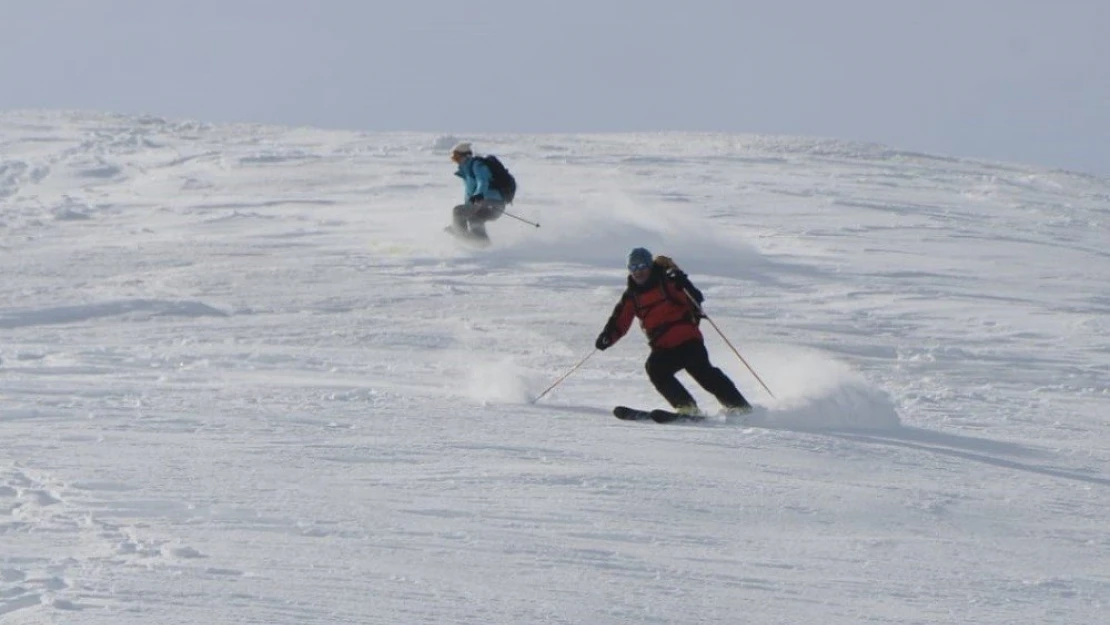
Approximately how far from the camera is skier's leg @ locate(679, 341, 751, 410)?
9.12m

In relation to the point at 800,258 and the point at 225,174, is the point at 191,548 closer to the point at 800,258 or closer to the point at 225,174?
the point at 800,258

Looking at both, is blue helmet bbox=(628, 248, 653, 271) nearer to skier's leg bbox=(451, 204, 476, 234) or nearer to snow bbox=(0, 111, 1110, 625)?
snow bbox=(0, 111, 1110, 625)

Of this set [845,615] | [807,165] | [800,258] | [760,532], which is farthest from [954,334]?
[807,165]

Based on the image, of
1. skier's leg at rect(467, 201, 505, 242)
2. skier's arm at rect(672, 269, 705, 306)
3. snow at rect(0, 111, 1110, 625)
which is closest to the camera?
snow at rect(0, 111, 1110, 625)

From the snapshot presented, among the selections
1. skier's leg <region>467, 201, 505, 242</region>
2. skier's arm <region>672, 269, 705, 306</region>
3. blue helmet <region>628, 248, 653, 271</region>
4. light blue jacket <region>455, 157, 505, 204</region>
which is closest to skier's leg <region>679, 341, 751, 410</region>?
skier's arm <region>672, 269, 705, 306</region>

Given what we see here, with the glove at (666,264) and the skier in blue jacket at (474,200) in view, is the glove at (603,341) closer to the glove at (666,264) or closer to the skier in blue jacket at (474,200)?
the glove at (666,264)

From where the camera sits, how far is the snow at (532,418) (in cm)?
554

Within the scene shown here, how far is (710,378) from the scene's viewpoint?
30.0 ft

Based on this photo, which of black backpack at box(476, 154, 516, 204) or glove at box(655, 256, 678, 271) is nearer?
glove at box(655, 256, 678, 271)

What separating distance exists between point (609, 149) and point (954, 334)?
16.7m

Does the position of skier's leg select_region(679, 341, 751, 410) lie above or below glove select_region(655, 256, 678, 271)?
below

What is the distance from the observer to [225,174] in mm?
24766

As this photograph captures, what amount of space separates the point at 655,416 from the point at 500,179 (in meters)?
8.13

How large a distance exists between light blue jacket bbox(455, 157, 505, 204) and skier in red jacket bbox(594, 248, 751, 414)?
7503mm
